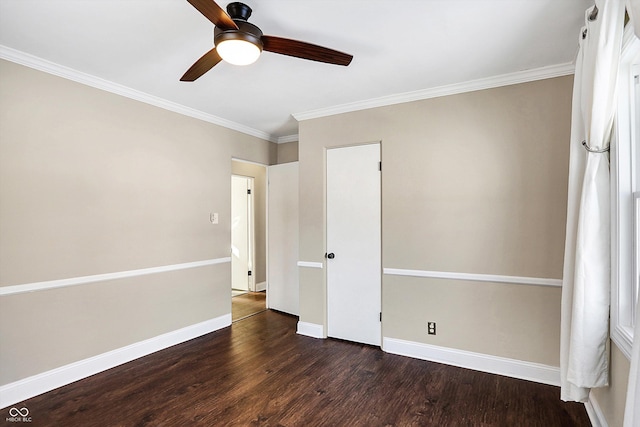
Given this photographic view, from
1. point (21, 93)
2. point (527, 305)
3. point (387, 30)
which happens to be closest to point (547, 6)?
point (387, 30)

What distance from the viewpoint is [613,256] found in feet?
5.58

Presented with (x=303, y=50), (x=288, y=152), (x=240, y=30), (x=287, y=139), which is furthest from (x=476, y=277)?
(x=287, y=139)

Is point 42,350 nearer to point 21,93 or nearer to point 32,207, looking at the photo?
point 32,207

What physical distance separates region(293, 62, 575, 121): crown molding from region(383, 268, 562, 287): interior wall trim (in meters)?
1.63

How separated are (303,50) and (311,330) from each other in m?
2.89

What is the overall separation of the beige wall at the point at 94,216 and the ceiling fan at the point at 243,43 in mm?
1509

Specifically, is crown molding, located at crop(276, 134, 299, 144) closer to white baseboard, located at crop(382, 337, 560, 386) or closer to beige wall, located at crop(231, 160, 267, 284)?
beige wall, located at crop(231, 160, 267, 284)

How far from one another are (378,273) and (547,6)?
2.41 m

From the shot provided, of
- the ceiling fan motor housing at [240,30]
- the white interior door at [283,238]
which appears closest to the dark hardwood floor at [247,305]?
the white interior door at [283,238]

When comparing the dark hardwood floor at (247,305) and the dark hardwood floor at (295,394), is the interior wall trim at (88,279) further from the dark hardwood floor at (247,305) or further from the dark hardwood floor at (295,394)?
the dark hardwood floor at (247,305)

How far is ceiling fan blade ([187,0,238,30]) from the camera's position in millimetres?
1423

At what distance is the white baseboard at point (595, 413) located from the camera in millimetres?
1917

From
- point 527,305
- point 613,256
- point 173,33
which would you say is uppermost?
point 173,33

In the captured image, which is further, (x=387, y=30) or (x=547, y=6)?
(x=387, y=30)
